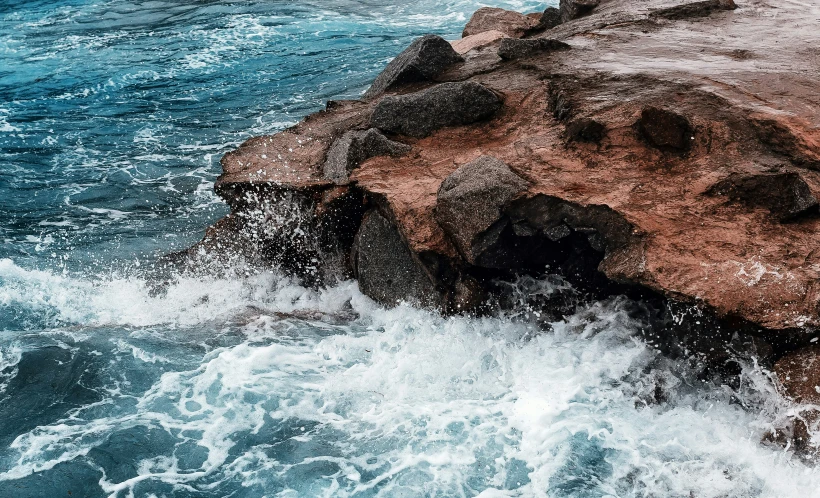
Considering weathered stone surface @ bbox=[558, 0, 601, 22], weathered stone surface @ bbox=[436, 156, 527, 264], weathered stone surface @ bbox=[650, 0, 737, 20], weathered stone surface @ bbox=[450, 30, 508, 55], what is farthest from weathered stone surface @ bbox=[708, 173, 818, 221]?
weathered stone surface @ bbox=[450, 30, 508, 55]

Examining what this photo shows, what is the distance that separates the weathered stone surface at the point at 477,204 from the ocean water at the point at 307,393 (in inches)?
27.1

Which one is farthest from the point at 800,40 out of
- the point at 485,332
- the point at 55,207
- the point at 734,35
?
the point at 55,207

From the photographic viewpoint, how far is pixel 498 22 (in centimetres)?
1118

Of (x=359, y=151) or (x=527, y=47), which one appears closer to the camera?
(x=359, y=151)

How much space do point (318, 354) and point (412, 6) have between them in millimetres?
12233

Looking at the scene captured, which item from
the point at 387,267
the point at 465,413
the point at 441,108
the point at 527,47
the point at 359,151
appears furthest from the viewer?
the point at 527,47

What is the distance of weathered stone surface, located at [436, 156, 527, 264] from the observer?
19.4ft

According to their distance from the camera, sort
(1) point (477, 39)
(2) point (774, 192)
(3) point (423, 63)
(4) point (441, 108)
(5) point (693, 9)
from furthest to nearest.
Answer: (1) point (477, 39), (5) point (693, 9), (3) point (423, 63), (4) point (441, 108), (2) point (774, 192)

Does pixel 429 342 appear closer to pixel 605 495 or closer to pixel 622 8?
pixel 605 495

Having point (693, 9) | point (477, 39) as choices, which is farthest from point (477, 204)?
point (477, 39)

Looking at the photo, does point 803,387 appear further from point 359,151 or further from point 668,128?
point 359,151

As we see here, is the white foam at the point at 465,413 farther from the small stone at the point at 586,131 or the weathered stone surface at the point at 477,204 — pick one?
the small stone at the point at 586,131

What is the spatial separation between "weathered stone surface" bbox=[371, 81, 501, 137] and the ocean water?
1.63 m

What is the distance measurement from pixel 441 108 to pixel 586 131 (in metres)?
1.42
